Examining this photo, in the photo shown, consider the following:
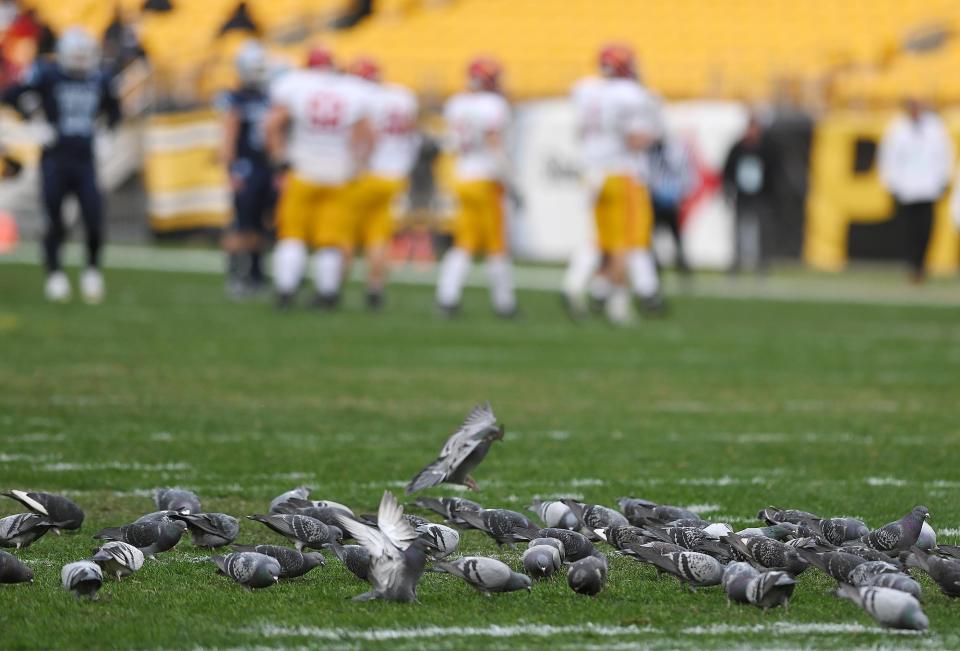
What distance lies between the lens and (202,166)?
82.9 feet

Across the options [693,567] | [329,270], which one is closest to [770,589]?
[693,567]

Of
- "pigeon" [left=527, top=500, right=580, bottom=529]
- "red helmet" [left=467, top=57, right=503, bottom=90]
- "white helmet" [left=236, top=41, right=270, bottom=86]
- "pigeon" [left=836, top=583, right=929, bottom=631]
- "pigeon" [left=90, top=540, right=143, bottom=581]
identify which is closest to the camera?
"pigeon" [left=836, top=583, right=929, bottom=631]

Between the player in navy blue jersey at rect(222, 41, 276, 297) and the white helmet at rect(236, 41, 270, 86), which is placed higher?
the white helmet at rect(236, 41, 270, 86)

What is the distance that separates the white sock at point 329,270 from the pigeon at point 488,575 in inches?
386

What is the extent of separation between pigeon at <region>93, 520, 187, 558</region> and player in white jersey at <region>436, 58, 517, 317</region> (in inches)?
370

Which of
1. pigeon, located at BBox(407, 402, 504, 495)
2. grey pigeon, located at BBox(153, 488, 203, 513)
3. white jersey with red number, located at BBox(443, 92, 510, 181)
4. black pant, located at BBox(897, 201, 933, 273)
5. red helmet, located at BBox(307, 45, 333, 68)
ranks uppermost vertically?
red helmet, located at BBox(307, 45, 333, 68)

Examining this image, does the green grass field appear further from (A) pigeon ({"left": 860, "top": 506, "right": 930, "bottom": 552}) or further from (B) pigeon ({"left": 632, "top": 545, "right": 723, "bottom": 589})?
(A) pigeon ({"left": 860, "top": 506, "right": 930, "bottom": 552})

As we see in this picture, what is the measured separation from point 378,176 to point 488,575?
35.8 feet

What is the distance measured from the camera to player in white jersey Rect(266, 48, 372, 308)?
13.8 metres

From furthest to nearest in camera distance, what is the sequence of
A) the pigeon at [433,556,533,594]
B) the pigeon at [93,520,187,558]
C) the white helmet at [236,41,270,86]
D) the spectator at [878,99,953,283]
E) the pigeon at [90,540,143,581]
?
1. the spectator at [878,99,953,283]
2. the white helmet at [236,41,270,86]
3. the pigeon at [93,520,187,558]
4. the pigeon at [90,540,143,581]
5. the pigeon at [433,556,533,594]

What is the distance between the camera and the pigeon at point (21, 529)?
438 cm

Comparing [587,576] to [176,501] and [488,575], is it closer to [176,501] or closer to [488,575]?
[488,575]

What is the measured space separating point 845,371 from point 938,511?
4.65 m

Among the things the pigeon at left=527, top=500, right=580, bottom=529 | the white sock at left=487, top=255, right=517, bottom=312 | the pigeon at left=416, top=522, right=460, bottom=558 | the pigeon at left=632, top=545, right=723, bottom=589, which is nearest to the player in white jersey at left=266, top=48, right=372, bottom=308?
the white sock at left=487, top=255, right=517, bottom=312
